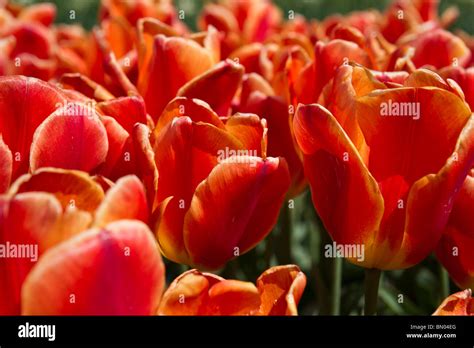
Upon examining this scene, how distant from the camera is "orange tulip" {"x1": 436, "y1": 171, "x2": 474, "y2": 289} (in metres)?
0.89

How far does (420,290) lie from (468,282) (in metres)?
0.77

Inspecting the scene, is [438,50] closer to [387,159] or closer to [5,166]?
[387,159]

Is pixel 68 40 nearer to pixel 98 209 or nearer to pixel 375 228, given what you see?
pixel 375 228

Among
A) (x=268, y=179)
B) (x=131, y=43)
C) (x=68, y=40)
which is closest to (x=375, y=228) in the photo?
(x=268, y=179)

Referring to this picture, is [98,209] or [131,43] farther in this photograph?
[131,43]

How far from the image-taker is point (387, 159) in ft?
2.82

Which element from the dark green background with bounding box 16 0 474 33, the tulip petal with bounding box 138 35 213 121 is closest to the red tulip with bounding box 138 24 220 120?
the tulip petal with bounding box 138 35 213 121

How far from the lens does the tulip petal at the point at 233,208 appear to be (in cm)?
82

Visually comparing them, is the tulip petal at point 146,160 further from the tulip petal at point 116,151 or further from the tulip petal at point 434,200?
the tulip petal at point 434,200

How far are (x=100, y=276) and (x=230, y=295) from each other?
15 centimetres

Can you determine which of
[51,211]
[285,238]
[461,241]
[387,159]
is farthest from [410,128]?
[285,238]

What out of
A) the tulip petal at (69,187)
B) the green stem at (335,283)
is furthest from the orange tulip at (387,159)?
the green stem at (335,283)

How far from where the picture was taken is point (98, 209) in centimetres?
64
